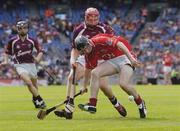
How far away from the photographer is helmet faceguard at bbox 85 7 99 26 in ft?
49.0

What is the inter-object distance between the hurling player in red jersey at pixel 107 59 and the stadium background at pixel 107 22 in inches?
1124

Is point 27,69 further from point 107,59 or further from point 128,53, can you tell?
point 128,53

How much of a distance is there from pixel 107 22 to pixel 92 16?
1284 inches

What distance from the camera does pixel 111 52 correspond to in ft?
47.2

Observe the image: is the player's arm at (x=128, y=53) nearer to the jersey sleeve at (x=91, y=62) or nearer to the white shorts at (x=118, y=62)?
the white shorts at (x=118, y=62)

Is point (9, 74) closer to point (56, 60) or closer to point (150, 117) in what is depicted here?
point (56, 60)

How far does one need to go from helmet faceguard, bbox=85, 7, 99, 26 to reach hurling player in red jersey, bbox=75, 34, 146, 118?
0.86 metres

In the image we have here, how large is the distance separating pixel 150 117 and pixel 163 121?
3.88 feet

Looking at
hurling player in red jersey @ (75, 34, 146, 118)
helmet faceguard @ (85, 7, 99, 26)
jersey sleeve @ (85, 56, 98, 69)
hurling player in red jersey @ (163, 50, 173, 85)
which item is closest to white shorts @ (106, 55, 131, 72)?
hurling player in red jersey @ (75, 34, 146, 118)

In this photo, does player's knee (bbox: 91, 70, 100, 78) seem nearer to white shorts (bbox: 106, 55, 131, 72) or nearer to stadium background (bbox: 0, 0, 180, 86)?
white shorts (bbox: 106, 55, 131, 72)

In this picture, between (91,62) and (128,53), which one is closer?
(128,53)

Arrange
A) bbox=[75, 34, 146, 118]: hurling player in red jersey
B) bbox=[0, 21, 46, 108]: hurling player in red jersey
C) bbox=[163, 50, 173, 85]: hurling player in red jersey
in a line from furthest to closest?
bbox=[163, 50, 173, 85]: hurling player in red jersey, bbox=[0, 21, 46, 108]: hurling player in red jersey, bbox=[75, 34, 146, 118]: hurling player in red jersey

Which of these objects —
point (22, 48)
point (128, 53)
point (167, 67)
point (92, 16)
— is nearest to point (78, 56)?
point (92, 16)

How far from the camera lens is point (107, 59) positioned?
14.5m
